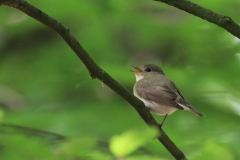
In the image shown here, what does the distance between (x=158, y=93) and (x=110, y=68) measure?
2.65ft

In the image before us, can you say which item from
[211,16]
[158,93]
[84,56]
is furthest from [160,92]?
[84,56]

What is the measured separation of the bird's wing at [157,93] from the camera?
3.75m

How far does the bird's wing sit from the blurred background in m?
0.20

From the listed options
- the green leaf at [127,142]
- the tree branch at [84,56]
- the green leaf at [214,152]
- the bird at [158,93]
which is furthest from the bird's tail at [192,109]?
the green leaf at [127,142]

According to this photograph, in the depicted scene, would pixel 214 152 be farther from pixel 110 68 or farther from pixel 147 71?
pixel 147 71

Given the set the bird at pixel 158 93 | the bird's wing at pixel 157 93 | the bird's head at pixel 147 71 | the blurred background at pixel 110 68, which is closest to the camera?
the blurred background at pixel 110 68

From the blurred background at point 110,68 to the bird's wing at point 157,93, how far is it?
Result: 0.20m

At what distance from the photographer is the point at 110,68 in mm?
3629

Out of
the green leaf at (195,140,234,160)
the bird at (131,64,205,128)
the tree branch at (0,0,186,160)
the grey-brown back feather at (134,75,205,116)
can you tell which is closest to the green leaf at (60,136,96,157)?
the green leaf at (195,140,234,160)

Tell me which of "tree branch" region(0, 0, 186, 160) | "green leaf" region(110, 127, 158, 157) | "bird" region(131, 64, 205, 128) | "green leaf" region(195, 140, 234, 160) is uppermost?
"bird" region(131, 64, 205, 128)

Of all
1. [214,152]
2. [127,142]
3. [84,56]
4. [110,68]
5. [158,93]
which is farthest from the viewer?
[158,93]

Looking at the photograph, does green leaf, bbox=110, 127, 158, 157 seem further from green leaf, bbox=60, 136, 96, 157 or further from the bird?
the bird

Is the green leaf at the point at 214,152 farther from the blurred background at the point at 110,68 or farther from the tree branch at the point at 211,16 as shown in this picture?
the blurred background at the point at 110,68

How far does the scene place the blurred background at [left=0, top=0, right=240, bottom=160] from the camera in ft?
10.5
